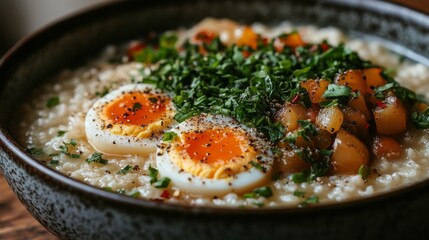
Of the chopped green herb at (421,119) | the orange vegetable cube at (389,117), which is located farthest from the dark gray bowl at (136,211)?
the chopped green herb at (421,119)

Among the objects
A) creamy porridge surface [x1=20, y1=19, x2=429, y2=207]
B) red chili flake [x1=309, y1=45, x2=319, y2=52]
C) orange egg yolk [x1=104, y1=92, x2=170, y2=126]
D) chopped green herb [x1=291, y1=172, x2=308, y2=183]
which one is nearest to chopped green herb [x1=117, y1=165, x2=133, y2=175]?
creamy porridge surface [x1=20, y1=19, x2=429, y2=207]

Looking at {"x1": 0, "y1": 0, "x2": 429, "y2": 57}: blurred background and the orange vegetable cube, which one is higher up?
the orange vegetable cube

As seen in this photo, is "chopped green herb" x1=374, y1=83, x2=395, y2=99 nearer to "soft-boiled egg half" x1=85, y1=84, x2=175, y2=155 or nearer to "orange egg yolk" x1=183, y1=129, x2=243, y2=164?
"orange egg yolk" x1=183, y1=129, x2=243, y2=164

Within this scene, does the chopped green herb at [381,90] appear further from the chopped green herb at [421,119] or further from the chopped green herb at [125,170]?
the chopped green herb at [125,170]

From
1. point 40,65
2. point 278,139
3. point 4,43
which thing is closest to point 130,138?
point 278,139

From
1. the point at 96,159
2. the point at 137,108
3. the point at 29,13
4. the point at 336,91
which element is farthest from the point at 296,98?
the point at 29,13

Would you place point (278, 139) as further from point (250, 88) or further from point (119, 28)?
point (119, 28)

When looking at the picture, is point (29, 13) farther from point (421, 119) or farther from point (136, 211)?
point (136, 211)
